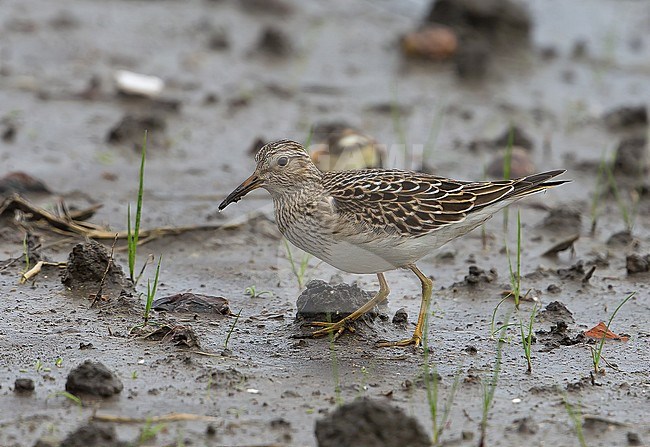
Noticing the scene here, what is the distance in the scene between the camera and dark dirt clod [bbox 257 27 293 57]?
1332 centimetres

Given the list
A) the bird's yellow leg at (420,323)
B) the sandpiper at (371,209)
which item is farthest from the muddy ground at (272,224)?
the sandpiper at (371,209)

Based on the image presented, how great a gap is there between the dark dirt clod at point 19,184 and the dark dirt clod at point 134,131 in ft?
4.81

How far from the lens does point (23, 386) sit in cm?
545

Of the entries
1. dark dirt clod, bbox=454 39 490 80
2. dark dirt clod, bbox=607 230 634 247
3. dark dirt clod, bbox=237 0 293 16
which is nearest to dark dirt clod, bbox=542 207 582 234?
dark dirt clod, bbox=607 230 634 247

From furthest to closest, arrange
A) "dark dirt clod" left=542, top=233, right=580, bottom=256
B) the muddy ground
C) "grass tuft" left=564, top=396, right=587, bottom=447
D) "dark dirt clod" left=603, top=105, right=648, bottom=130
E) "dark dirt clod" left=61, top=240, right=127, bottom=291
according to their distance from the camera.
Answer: "dark dirt clod" left=603, top=105, right=648, bottom=130, "dark dirt clod" left=542, top=233, right=580, bottom=256, "dark dirt clod" left=61, top=240, right=127, bottom=291, the muddy ground, "grass tuft" left=564, top=396, right=587, bottom=447

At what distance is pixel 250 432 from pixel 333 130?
19.5 feet

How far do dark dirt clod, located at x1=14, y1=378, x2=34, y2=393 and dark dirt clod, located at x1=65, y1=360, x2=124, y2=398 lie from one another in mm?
178

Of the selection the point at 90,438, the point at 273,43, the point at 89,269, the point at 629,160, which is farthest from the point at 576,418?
the point at 273,43

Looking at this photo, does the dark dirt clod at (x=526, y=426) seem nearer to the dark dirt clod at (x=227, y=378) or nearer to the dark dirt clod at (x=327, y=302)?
the dark dirt clod at (x=227, y=378)

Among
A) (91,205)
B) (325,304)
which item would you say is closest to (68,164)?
(91,205)

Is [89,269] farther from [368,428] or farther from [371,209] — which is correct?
[368,428]

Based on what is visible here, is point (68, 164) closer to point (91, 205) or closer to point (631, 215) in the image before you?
point (91, 205)

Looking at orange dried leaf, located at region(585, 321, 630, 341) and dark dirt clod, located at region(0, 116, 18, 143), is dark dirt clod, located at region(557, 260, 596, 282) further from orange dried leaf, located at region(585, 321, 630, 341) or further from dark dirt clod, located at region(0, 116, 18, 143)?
dark dirt clod, located at region(0, 116, 18, 143)

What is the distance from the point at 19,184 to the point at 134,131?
173cm
